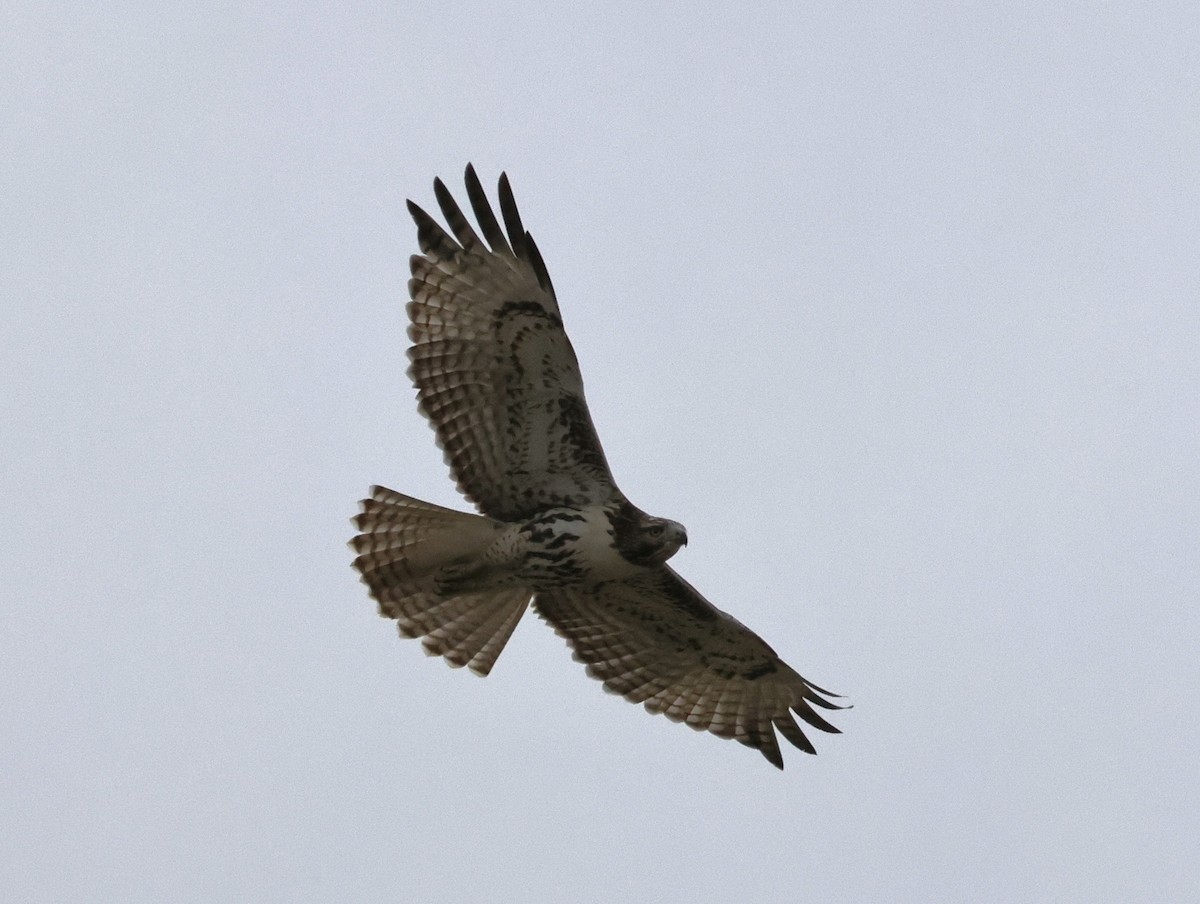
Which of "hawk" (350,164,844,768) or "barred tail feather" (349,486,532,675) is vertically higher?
"hawk" (350,164,844,768)

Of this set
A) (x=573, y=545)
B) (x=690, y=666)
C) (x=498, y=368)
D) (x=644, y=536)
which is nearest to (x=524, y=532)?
(x=573, y=545)

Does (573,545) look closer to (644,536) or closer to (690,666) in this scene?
(644,536)

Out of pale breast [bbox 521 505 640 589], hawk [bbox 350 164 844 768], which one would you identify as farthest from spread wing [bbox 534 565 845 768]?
pale breast [bbox 521 505 640 589]

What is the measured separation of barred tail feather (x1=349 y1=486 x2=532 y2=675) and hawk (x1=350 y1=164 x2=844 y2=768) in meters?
0.01

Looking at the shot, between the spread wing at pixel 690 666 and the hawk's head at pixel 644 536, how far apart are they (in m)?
0.85

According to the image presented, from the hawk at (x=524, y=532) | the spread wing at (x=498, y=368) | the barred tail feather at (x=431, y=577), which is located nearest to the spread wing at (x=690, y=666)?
the hawk at (x=524, y=532)

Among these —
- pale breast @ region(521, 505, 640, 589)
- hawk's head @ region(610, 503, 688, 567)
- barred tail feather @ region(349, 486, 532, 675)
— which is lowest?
barred tail feather @ region(349, 486, 532, 675)

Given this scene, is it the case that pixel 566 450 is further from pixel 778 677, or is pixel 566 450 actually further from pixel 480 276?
pixel 778 677

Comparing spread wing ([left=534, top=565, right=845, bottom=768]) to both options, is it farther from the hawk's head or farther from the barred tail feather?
the hawk's head

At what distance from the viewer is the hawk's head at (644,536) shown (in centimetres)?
1089

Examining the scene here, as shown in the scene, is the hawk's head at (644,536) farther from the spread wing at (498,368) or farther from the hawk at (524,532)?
the spread wing at (498,368)

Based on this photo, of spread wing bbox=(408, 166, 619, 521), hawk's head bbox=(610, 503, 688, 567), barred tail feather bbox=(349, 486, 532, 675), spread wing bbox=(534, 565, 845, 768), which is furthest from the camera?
spread wing bbox=(534, 565, 845, 768)

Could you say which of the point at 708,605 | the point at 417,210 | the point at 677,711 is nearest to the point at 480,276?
the point at 417,210

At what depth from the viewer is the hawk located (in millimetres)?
10781
